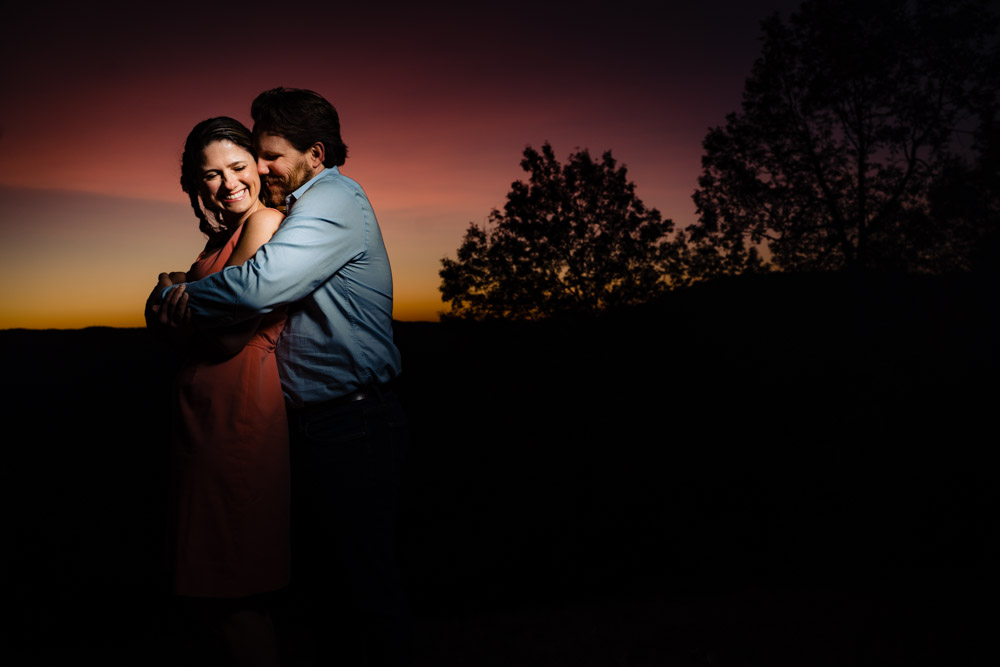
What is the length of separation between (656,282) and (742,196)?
365 centimetres

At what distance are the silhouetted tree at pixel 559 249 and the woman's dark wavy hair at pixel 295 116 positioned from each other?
1887 centimetres

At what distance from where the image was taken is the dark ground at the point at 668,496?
137 inches

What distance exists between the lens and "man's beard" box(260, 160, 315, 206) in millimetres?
2102

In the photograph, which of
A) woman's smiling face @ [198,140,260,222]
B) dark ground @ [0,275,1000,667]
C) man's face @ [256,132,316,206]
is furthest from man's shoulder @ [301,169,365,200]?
dark ground @ [0,275,1000,667]

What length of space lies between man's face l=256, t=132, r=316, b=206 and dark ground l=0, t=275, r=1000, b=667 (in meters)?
2.50

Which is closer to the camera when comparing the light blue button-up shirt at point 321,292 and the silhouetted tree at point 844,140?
the light blue button-up shirt at point 321,292

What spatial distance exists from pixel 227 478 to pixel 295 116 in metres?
1.13

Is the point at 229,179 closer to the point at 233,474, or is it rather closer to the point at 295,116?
the point at 295,116

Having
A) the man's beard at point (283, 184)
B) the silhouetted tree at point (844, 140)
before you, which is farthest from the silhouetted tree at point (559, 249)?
the man's beard at point (283, 184)

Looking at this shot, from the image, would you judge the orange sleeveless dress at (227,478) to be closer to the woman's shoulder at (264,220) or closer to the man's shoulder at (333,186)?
the woman's shoulder at (264,220)

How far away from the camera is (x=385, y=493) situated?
201 cm

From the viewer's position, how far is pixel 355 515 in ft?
6.38

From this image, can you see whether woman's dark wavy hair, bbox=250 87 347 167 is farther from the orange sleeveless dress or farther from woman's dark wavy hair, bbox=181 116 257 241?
the orange sleeveless dress

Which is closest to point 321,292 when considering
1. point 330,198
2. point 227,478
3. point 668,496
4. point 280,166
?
point 330,198
